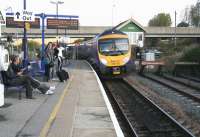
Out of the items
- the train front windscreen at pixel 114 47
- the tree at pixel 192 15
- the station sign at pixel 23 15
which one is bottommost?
the train front windscreen at pixel 114 47

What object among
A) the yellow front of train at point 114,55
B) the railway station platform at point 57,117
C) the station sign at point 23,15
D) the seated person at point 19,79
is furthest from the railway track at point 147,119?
the yellow front of train at point 114,55

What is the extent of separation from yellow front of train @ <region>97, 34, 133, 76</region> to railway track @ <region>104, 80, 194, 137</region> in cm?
932

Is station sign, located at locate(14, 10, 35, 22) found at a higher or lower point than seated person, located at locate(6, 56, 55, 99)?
higher

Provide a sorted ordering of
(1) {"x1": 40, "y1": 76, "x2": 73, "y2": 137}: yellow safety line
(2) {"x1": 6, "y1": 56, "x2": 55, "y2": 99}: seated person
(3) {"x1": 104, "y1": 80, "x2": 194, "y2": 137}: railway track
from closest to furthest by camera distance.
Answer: (1) {"x1": 40, "y1": 76, "x2": 73, "y2": 137}: yellow safety line, (3) {"x1": 104, "y1": 80, "x2": 194, "y2": 137}: railway track, (2) {"x1": 6, "y1": 56, "x2": 55, "y2": 99}: seated person

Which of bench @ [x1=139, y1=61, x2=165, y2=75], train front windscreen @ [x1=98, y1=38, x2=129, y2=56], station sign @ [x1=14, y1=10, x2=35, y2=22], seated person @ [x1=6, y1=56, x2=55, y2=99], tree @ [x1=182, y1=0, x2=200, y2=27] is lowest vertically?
bench @ [x1=139, y1=61, x2=165, y2=75]

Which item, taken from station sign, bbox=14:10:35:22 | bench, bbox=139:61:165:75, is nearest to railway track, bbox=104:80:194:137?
station sign, bbox=14:10:35:22

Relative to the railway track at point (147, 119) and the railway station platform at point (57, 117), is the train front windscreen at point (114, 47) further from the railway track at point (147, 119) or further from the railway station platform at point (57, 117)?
the railway station platform at point (57, 117)

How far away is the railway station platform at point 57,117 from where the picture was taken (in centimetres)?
1042

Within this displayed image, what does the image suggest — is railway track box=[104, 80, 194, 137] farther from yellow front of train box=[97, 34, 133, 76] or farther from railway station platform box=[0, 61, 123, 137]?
yellow front of train box=[97, 34, 133, 76]

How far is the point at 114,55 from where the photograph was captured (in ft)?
111

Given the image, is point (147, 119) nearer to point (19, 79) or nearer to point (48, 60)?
point (19, 79)

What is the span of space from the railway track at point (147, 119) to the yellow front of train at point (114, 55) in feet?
30.6

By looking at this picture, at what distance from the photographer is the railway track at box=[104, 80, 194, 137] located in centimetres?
1347

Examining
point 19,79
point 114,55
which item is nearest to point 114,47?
point 114,55
